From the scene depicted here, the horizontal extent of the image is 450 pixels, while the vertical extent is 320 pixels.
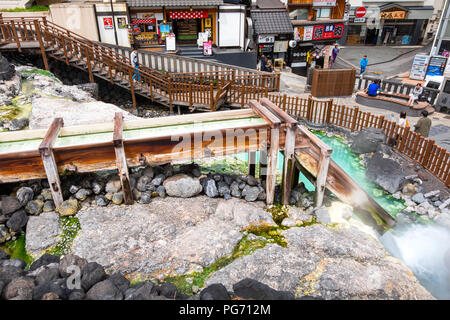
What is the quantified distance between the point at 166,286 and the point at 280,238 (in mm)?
3217

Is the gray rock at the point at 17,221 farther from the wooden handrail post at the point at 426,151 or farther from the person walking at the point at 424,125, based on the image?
the person walking at the point at 424,125

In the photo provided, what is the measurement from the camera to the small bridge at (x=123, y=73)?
15555mm

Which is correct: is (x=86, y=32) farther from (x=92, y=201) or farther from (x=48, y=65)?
(x=92, y=201)

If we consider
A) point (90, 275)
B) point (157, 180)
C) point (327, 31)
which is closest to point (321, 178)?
point (157, 180)

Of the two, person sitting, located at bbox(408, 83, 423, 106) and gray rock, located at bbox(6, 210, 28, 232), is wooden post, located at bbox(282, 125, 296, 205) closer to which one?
gray rock, located at bbox(6, 210, 28, 232)

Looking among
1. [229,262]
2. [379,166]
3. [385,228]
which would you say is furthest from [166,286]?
[379,166]

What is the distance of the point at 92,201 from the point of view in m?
8.10

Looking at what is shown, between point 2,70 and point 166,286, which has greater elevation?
point 2,70

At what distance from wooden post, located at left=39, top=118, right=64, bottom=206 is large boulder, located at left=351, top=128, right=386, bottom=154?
36.5 feet

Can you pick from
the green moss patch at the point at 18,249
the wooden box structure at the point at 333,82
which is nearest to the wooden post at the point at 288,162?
the green moss patch at the point at 18,249

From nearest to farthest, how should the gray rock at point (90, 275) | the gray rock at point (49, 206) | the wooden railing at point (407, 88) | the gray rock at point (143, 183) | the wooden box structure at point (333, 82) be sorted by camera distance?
1. the gray rock at point (90, 275)
2. the gray rock at point (49, 206)
3. the gray rock at point (143, 183)
4. the wooden railing at point (407, 88)
5. the wooden box structure at point (333, 82)

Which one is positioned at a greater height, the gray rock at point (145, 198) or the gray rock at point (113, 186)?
the gray rock at point (113, 186)

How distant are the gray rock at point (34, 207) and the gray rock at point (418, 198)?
1099 centimetres

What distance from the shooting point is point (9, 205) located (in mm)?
7270
